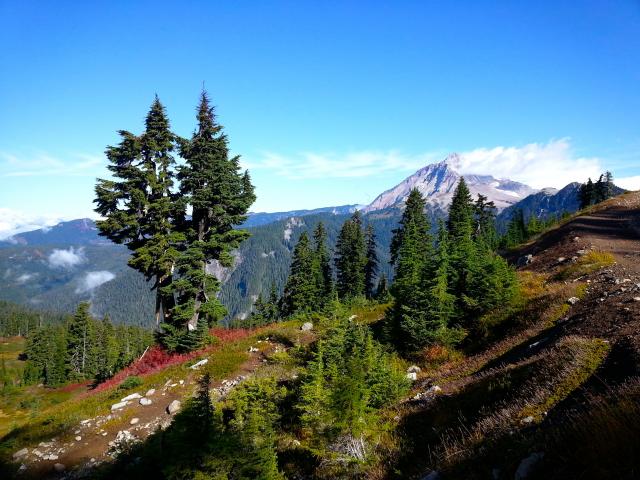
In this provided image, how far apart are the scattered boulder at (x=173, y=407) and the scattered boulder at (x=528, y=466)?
1384 cm

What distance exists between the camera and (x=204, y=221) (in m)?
25.9

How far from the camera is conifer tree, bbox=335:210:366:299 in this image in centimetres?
6000

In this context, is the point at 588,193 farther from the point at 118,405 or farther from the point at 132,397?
the point at 118,405

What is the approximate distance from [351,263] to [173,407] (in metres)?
46.7

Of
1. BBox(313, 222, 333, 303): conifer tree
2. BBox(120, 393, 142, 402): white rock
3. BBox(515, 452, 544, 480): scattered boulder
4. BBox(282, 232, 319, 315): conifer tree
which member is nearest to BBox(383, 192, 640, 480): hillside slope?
BBox(515, 452, 544, 480): scattered boulder

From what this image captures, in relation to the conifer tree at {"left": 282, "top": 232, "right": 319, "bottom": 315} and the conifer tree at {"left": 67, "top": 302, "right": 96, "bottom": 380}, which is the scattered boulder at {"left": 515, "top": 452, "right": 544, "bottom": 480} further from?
the conifer tree at {"left": 67, "top": 302, "right": 96, "bottom": 380}

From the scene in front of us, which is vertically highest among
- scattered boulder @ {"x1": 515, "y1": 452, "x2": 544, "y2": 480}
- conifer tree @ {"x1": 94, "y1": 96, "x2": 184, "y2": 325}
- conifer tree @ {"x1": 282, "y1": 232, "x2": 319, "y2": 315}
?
conifer tree @ {"x1": 94, "y1": 96, "x2": 184, "y2": 325}

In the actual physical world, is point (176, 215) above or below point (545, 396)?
above

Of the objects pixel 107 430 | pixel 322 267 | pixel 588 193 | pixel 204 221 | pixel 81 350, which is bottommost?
pixel 81 350

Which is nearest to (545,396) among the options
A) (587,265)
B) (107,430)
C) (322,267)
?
(107,430)

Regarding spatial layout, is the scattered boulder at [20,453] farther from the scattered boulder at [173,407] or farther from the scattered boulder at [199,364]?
the scattered boulder at [199,364]

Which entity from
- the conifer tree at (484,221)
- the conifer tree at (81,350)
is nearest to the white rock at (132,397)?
the conifer tree at (484,221)

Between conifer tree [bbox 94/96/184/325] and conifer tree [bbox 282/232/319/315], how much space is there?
103 ft

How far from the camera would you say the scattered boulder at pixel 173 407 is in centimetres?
1510
